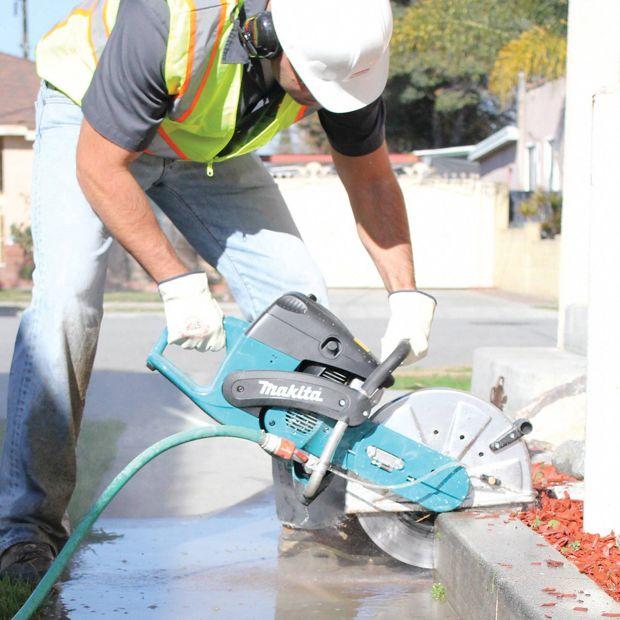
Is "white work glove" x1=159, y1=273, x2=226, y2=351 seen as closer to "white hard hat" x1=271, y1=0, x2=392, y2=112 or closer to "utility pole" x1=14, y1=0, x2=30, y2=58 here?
"white hard hat" x1=271, y1=0, x2=392, y2=112

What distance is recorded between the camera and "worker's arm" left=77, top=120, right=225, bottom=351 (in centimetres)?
295

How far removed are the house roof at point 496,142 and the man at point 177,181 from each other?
27519 millimetres

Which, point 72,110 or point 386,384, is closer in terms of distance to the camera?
point 386,384

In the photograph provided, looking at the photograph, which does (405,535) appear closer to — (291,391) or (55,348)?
(291,391)

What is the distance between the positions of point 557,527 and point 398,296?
2.78 feet

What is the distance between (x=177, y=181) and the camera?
11.8 feet

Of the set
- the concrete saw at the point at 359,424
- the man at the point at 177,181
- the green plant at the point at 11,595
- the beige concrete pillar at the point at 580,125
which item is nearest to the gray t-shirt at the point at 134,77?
the man at the point at 177,181

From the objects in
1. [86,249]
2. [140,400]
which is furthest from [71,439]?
[140,400]

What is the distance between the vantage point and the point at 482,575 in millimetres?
2865

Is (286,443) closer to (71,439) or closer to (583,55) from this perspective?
(71,439)

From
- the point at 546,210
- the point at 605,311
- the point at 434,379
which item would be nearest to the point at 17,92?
the point at 546,210

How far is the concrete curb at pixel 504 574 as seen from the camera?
2.52 m

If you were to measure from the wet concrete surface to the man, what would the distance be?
0.66 feet

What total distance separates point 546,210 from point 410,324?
70.0ft
